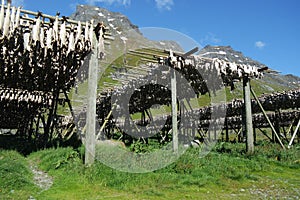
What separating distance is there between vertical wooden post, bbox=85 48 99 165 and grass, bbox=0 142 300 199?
389 mm

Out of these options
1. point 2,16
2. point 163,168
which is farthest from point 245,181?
point 2,16

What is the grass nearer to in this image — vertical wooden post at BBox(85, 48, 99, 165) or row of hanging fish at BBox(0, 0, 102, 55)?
vertical wooden post at BBox(85, 48, 99, 165)

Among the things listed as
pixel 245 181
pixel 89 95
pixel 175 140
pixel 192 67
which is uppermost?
pixel 192 67

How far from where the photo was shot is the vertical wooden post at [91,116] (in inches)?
324

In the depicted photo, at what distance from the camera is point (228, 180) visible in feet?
24.1

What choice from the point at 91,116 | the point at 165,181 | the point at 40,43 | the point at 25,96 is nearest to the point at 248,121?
the point at 165,181

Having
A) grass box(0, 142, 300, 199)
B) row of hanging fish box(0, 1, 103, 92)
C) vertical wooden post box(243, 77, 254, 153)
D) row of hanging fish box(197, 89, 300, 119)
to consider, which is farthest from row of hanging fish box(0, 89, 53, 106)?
row of hanging fish box(197, 89, 300, 119)

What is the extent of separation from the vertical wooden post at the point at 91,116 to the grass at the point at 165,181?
1.27ft

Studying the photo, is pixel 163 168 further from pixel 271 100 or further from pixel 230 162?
pixel 271 100

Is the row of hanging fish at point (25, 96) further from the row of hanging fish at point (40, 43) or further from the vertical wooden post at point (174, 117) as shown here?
the vertical wooden post at point (174, 117)

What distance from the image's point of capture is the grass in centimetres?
600

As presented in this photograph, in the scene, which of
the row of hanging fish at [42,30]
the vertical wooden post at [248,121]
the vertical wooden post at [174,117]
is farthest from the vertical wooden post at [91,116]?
the vertical wooden post at [248,121]

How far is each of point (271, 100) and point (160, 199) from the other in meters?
14.6

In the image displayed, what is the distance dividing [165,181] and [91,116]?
310cm
